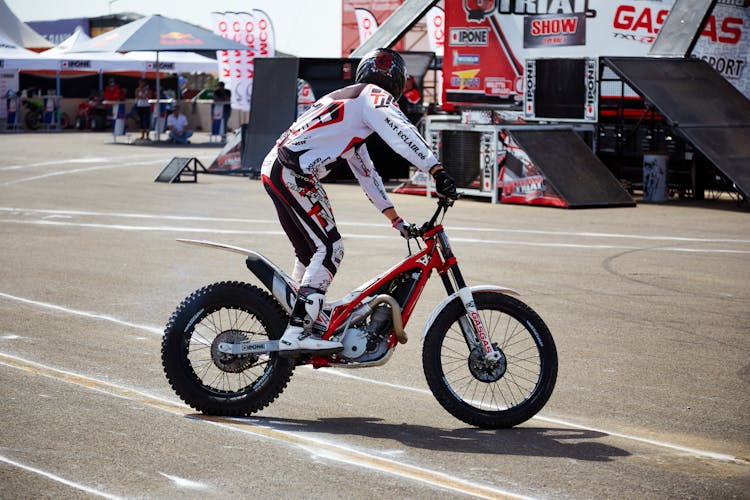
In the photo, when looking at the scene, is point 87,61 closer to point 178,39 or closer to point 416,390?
point 178,39

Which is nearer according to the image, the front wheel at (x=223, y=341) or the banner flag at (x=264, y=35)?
the front wheel at (x=223, y=341)

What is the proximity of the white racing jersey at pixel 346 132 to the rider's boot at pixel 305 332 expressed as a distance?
0.68m

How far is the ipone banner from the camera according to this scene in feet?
71.4

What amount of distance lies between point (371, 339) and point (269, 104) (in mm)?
18531

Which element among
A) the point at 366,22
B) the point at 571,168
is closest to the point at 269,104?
the point at 571,168

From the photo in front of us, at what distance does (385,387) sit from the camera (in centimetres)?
732

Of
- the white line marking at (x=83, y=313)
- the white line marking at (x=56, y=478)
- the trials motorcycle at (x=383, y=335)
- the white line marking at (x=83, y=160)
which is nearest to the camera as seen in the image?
the white line marking at (x=56, y=478)

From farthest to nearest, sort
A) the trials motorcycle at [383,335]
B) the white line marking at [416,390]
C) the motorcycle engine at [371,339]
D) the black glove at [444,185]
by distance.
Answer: the motorcycle engine at [371,339]
the trials motorcycle at [383,335]
the black glove at [444,185]
the white line marking at [416,390]

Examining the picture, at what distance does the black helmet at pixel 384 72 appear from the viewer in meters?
6.53

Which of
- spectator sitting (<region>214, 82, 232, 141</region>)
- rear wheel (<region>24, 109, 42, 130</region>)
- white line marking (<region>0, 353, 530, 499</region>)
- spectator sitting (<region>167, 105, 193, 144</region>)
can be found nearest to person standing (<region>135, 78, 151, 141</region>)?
spectator sitting (<region>167, 105, 193, 144</region>)

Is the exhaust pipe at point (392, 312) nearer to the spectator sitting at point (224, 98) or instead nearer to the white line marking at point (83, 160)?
the white line marking at point (83, 160)

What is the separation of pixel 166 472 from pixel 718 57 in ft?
60.5

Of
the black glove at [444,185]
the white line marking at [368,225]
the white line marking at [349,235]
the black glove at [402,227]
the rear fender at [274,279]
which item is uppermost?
the black glove at [444,185]

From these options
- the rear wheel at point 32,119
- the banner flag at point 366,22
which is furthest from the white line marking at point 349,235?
the rear wheel at point 32,119
